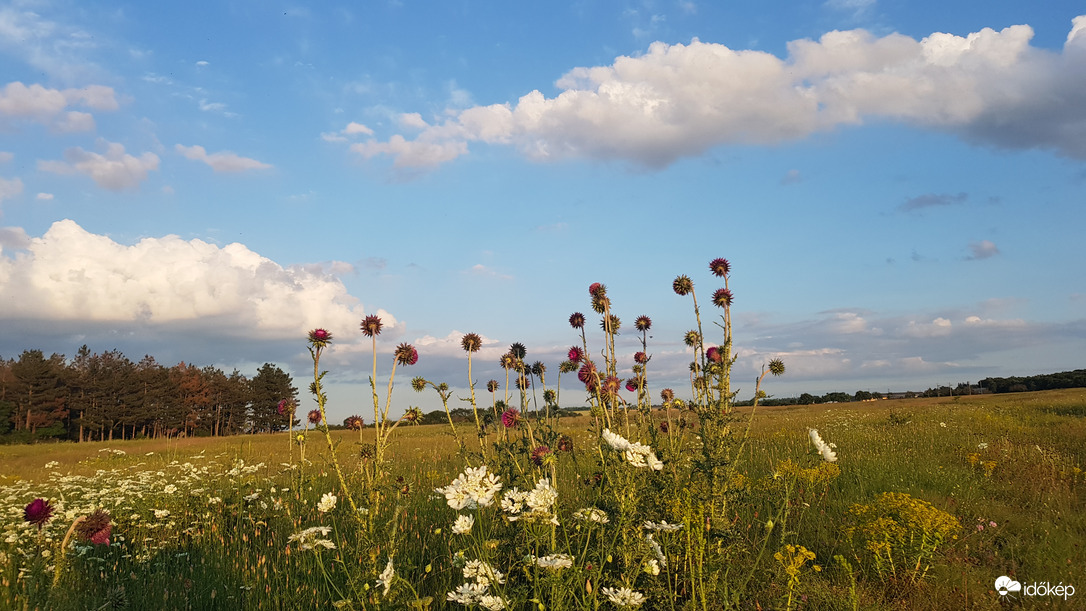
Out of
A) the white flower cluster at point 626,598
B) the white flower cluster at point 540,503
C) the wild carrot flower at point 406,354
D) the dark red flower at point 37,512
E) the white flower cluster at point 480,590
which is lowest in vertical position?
the white flower cluster at point 626,598

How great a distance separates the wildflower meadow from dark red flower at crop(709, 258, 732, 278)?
2 centimetres

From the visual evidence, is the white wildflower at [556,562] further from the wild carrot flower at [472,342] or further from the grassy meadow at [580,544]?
the wild carrot flower at [472,342]

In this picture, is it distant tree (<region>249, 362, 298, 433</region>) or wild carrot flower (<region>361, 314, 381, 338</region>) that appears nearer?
wild carrot flower (<region>361, 314, 381, 338</region>)

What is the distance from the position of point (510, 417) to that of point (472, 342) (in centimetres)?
107

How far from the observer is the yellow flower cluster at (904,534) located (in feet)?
14.6

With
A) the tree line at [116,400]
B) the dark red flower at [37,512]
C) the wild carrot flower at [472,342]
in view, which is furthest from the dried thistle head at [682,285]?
the tree line at [116,400]

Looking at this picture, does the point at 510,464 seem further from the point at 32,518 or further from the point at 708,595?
the point at 32,518

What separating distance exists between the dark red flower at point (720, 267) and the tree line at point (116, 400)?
5444 centimetres

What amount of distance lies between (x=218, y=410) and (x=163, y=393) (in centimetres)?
554

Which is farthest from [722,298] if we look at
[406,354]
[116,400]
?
[116,400]

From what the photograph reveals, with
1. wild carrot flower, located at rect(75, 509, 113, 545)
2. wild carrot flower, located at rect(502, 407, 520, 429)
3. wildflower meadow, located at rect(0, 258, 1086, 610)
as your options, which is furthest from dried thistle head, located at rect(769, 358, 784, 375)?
wild carrot flower, located at rect(75, 509, 113, 545)

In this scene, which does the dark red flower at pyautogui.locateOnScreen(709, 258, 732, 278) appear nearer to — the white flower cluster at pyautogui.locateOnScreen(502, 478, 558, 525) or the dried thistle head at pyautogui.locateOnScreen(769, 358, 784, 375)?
the dried thistle head at pyautogui.locateOnScreen(769, 358, 784, 375)

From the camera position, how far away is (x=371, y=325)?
555 centimetres

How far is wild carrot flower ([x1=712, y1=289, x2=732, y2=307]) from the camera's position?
18.8 feet
